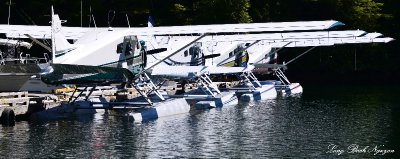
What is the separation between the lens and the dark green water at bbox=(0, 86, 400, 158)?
1789cm

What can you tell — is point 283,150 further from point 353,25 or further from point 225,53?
point 353,25

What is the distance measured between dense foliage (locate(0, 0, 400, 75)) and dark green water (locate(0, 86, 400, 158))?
2686cm

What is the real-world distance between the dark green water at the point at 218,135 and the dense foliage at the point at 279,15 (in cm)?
2686

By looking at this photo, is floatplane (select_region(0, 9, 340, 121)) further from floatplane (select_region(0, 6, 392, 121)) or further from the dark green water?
the dark green water

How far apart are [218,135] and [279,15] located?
37658 mm

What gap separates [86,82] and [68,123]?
4.74ft

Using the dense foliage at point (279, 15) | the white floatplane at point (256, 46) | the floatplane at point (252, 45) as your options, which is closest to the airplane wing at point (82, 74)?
the floatplane at point (252, 45)

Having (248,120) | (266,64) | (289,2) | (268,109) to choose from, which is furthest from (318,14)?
(248,120)

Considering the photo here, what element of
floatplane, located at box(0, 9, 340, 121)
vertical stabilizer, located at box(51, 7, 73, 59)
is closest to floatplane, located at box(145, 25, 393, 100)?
floatplane, located at box(0, 9, 340, 121)

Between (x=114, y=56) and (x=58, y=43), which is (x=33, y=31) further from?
(x=58, y=43)

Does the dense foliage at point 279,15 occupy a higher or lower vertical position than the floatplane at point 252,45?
higher

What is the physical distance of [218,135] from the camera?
20.8 meters

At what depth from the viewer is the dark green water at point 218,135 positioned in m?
17.9

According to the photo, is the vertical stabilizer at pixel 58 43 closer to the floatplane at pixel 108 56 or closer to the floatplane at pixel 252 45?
the floatplane at pixel 108 56
